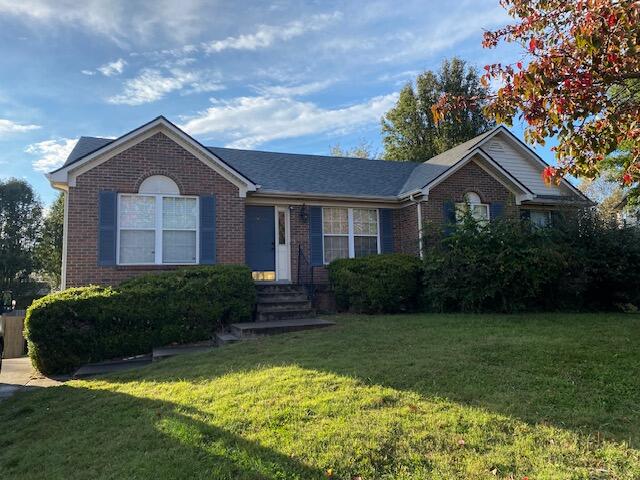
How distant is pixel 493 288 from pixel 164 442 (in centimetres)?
855

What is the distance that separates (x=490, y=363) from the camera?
5977mm

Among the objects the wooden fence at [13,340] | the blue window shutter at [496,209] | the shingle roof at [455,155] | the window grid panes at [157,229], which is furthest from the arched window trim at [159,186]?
the blue window shutter at [496,209]

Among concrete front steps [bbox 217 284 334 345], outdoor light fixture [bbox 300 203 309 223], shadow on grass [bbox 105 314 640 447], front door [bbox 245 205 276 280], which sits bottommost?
shadow on grass [bbox 105 314 640 447]

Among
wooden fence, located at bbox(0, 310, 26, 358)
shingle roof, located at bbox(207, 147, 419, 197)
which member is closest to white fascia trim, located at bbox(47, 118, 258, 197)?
shingle roof, located at bbox(207, 147, 419, 197)

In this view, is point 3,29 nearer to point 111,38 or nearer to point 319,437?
point 111,38

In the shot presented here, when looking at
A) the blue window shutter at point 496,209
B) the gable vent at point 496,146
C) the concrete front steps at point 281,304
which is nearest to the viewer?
the concrete front steps at point 281,304

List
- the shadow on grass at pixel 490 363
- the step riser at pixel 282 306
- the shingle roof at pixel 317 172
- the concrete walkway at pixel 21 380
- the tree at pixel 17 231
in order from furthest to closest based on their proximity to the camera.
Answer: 1. the tree at pixel 17 231
2. the shingle roof at pixel 317 172
3. the step riser at pixel 282 306
4. the concrete walkway at pixel 21 380
5. the shadow on grass at pixel 490 363

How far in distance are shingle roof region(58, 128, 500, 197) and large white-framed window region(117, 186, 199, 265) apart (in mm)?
2142

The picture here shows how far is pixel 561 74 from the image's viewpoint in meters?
4.88

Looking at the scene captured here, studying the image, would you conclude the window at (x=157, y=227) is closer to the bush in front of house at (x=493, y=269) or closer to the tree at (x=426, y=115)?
the bush in front of house at (x=493, y=269)

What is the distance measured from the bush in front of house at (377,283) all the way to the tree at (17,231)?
2164 centimetres

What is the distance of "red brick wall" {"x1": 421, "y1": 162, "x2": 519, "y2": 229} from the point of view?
1327 cm

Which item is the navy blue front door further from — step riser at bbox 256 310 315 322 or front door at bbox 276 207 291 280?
step riser at bbox 256 310 315 322

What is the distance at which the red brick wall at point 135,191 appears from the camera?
10297mm
